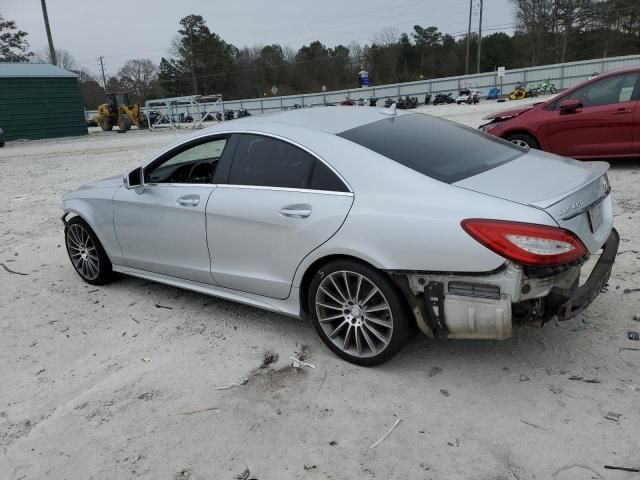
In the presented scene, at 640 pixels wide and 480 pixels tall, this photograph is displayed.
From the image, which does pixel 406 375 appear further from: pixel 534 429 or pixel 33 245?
pixel 33 245

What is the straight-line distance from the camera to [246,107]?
168 feet

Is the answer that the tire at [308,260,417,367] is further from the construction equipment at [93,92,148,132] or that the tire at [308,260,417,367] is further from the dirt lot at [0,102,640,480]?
the construction equipment at [93,92,148,132]

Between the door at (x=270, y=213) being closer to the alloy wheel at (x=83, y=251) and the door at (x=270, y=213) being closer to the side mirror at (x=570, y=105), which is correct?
the alloy wheel at (x=83, y=251)

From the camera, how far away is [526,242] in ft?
8.47

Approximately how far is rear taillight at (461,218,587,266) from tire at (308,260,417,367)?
2.06 feet

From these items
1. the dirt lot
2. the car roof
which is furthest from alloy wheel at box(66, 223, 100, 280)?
the car roof

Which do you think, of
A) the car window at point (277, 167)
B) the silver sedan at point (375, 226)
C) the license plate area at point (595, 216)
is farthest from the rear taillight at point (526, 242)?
the car window at point (277, 167)

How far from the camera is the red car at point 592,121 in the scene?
7.46 meters

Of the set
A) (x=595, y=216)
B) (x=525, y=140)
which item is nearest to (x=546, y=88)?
(x=525, y=140)

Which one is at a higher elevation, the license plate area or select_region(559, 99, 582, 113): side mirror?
select_region(559, 99, 582, 113): side mirror

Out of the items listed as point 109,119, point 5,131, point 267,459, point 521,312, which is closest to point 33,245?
point 267,459

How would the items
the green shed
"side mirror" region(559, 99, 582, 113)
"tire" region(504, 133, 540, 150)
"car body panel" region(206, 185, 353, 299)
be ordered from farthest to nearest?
1. the green shed
2. "tire" region(504, 133, 540, 150)
3. "side mirror" region(559, 99, 582, 113)
4. "car body panel" region(206, 185, 353, 299)

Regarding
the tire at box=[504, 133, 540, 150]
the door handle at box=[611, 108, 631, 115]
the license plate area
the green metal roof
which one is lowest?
the tire at box=[504, 133, 540, 150]

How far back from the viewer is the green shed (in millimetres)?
27828
